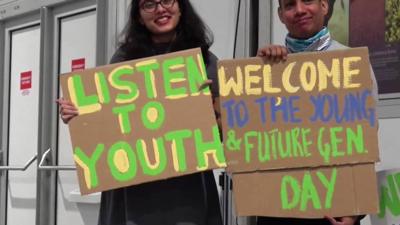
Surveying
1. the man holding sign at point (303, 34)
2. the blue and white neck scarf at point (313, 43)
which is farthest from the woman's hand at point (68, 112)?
the blue and white neck scarf at point (313, 43)

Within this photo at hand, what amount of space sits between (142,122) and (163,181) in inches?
8.1

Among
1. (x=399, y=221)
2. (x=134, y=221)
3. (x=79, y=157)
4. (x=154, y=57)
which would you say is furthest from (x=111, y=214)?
(x=399, y=221)

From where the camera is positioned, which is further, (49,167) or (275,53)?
(49,167)

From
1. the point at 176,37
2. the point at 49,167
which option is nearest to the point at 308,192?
the point at 176,37

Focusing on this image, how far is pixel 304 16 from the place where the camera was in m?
1.90

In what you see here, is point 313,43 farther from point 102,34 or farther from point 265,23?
point 102,34

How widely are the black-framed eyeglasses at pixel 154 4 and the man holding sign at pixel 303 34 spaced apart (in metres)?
0.36

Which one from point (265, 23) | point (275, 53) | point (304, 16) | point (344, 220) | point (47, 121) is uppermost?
point (265, 23)

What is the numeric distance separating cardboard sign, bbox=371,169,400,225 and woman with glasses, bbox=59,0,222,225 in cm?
53

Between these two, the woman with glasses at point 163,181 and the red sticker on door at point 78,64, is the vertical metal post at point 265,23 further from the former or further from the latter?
the red sticker on door at point 78,64

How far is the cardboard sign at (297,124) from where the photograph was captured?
74.0 inches

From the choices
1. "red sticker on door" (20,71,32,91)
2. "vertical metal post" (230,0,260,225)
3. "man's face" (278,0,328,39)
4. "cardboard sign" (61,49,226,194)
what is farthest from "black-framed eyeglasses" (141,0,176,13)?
"red sticker on door" (20,71,32,91)

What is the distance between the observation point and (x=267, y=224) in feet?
6.45

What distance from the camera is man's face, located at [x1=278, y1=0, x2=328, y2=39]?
191 centimetres
